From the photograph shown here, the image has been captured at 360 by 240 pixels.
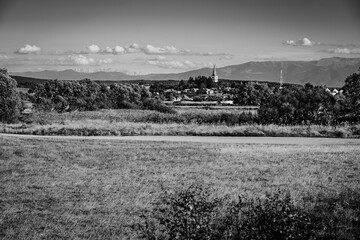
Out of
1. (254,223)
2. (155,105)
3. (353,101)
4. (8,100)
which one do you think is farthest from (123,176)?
(155,105)

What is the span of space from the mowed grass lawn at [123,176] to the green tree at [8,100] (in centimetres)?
1895

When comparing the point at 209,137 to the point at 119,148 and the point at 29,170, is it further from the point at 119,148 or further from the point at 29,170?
the point at 29,170

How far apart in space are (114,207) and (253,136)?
60.9ft

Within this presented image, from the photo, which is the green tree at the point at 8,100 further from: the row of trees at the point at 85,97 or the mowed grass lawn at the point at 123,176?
the row of trees at the point at 85,97

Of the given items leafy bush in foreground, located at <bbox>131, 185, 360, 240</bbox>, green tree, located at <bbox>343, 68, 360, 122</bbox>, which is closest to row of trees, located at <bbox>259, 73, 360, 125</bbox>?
green tree, located at <bbox>343, 68, 360, 122</bbox>

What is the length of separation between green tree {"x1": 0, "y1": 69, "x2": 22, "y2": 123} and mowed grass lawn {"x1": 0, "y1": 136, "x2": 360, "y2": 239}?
18948 mm

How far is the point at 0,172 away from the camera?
15.3 meters

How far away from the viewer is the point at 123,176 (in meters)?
14.6

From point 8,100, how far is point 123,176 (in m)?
30.8

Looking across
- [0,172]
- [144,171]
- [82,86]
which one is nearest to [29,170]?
[0,172]

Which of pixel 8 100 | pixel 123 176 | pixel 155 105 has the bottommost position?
pixel 155 105

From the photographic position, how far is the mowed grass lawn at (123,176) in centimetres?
977

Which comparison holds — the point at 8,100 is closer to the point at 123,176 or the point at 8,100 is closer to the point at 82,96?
the point at 123,176

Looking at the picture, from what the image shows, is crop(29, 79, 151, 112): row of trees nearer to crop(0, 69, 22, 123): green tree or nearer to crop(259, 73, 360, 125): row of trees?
crop(0, 69, 22, 123): green tree
